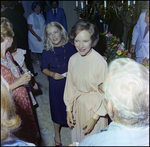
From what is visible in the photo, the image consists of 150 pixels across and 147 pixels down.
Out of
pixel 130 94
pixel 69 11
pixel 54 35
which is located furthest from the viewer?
pixel 69 11

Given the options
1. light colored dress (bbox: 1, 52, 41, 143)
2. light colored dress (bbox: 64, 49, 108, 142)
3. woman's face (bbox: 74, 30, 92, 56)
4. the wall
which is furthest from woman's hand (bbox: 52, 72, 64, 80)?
the wall

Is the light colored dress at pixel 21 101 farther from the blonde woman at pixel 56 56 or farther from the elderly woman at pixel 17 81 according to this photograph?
the blonde woman at pixel 56 56

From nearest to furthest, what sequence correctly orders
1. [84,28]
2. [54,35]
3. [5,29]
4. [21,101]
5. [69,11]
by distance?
[5,29], [84,28], [21,101], [54,35], [69,11]

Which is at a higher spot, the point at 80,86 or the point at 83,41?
the point at 83,41

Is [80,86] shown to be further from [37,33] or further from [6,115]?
[37,33]

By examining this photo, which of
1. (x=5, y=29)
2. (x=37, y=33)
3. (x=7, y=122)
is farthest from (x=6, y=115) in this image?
(x=37, y=33)

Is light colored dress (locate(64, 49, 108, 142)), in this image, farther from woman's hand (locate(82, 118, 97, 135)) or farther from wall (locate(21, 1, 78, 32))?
wall (locate(21, 1, 78, 32))

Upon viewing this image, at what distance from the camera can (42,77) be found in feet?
11.1

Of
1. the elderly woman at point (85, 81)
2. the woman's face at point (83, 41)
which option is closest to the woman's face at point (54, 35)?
the elderly woman at point (85, 81)

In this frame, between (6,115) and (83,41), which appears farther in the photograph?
(83,41)

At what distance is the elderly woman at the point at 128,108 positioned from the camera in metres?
0.68

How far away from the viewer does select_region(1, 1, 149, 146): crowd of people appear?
0.71m

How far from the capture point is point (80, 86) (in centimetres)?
141

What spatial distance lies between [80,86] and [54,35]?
618 millimetres
